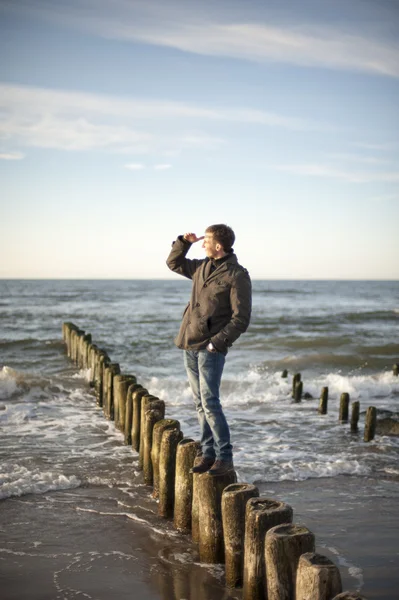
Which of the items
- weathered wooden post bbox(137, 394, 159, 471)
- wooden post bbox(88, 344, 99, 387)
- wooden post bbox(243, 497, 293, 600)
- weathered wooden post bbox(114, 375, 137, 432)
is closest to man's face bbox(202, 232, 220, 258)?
wooden post bbox(243, 497, 293, 600)

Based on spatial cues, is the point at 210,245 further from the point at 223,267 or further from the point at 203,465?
the point at 203,465

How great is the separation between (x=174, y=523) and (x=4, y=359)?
53.2 ft

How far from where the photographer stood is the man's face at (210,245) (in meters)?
5.32

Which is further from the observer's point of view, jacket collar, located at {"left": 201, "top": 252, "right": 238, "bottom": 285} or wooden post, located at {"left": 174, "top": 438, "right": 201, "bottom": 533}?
wooden post, located at {"left": 174, "top": 438, "right": 201, "bottom": 533}

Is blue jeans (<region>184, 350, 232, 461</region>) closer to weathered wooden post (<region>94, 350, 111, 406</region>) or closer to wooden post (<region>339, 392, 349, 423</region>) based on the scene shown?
weathered wooden post (<region>94, 350, 111, 406</region>)

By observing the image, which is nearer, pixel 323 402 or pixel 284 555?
pixel 284 555

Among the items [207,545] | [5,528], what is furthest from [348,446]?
[5,528]

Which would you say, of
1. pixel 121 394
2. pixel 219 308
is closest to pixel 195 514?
pixel 219 308

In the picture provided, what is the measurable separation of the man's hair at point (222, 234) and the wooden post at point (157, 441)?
2.12 m

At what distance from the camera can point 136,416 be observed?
8.02m

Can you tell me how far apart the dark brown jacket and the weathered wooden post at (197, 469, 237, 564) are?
1.08 m

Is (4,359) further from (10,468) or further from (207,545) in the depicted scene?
(207,545)

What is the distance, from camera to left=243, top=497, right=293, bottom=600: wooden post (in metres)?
4.12

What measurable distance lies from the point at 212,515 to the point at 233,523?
17.6 inches
